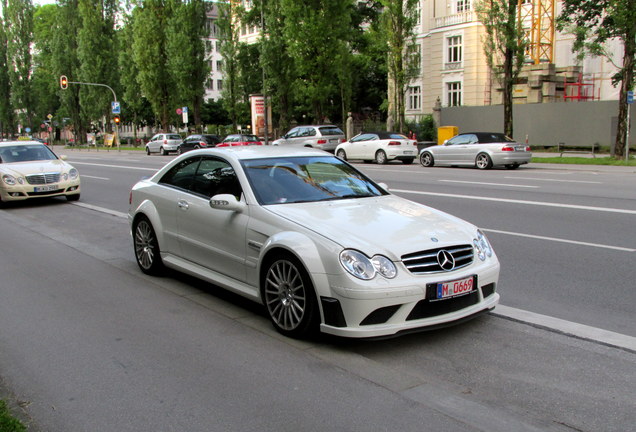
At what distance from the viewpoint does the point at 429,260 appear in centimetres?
461

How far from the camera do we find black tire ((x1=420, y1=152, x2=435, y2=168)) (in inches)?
1000

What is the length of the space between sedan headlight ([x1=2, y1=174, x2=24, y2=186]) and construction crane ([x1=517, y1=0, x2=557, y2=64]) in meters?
31.7

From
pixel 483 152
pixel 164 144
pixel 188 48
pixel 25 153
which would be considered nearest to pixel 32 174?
pixel 25 153

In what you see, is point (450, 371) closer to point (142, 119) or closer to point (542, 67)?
point (542, 67)

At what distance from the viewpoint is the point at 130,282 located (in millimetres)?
6965

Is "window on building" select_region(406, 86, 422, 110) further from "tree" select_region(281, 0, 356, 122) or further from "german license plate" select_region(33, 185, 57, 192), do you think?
"german license plate" select_region(33, 185, 57, 192)

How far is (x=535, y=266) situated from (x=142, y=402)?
4.98 metres

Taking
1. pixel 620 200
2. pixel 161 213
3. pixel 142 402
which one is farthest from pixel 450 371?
pixel 620 200

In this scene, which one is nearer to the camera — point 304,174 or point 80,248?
point 304,174

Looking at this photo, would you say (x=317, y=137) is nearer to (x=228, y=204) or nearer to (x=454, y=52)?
(x=454, y=52)

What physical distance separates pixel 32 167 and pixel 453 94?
122ft

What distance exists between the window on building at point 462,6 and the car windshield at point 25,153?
36385 mm

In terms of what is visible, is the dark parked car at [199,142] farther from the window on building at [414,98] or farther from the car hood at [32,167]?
the car hood at [32,167]

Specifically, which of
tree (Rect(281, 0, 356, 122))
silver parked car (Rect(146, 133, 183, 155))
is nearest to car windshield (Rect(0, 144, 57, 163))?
tree (Rect(281, 0, 356, 122))
